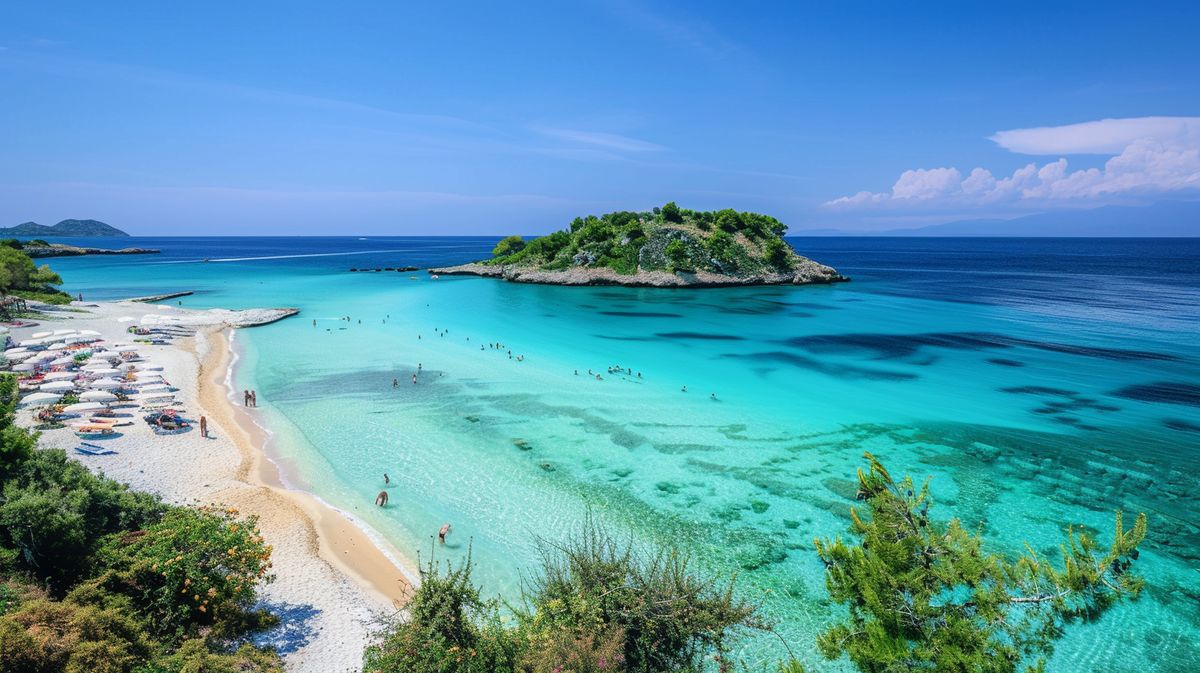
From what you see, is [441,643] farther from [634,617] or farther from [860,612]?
[860,612]

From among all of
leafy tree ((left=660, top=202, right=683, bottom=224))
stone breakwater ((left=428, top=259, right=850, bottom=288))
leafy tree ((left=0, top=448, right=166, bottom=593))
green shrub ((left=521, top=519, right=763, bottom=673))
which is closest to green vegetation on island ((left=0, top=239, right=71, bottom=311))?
leafy tree ((left=0, top=448, right=166, bottom=593))

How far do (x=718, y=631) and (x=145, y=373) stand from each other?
3878cm

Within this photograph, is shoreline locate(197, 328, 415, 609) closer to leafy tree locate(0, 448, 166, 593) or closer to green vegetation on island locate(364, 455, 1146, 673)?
green vegetation on island locate(364, 455, 1146, 673)

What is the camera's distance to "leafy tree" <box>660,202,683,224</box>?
107188 mm

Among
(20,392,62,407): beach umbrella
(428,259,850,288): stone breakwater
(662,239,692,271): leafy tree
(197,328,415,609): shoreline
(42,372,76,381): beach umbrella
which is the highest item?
(662,239,692,271): leafy tree

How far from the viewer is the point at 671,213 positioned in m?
107

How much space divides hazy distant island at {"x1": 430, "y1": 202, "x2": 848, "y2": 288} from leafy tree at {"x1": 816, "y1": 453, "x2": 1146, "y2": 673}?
85491 mm

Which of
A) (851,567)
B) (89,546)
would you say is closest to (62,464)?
(89,546)

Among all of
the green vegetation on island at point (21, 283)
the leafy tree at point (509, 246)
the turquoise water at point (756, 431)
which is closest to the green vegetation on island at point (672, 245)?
the leafy tree at point (509, 246)

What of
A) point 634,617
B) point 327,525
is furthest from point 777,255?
point 634,617

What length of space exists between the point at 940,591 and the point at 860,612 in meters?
2.23

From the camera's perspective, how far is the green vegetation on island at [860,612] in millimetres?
9023

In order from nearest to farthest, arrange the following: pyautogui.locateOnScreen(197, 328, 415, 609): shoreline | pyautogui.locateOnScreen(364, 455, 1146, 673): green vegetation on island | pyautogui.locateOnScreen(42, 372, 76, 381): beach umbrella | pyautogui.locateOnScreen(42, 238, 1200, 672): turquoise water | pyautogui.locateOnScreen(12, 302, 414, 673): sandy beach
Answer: pyautogui.locateOnScreen(364, 455, 1146, 673): green vegetation on island → pyautogui.locateOnScreen(12, 302, 414, 673): sandy beach → pyautogui.locateOnScreen(197, 328, 415, 609): shoreline → pyautogui.locateOnScreen(42, 238, 1200, 672): turquoise water → pyautogui.locateOnScreen(42, 372, 76, 381): beach umbrella

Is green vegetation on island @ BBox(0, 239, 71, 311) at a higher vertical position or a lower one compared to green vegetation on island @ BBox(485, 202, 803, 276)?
lower
